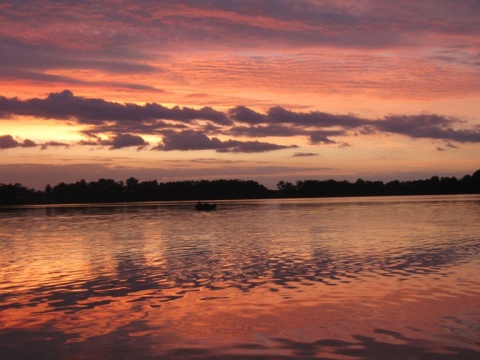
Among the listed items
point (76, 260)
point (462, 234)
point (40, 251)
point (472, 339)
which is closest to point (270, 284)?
point (472, 339)

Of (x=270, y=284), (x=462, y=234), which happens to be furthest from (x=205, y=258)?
(x=462, y=234)

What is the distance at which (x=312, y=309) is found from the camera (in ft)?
61.5

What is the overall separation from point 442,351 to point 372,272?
1292 cm

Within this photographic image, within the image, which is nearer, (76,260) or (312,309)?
(312,309)

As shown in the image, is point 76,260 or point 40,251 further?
point 40,251

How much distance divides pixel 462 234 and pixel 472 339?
35.8 meters

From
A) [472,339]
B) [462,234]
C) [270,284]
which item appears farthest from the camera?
[462,234]

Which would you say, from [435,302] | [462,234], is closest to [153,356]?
[435,302]

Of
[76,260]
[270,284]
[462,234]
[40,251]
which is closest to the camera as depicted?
[270,284]

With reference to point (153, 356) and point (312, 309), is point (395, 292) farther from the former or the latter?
point (153, 356)

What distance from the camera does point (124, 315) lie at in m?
18.6

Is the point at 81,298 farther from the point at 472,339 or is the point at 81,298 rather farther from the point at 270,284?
the point at 472,339

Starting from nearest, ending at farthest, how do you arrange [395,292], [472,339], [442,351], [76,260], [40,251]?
[442,351] < [472,339] < [395,292] < [76,260] < [40,251]

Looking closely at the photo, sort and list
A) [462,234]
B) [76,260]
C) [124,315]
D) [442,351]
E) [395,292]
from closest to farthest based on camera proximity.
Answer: [442,351] → [124,315] → [395,292] → [76,260] → [462,234]
